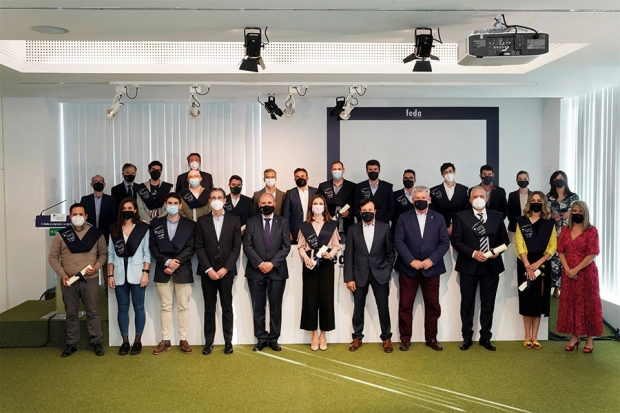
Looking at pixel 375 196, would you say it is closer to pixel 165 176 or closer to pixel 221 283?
pixel 221 283

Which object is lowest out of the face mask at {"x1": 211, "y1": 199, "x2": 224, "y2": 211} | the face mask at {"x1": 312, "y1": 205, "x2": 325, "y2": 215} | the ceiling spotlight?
the face mask at {"x1": 312, "y1": 205, "x2": 325, "y2": 215}

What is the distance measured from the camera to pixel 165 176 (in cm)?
878

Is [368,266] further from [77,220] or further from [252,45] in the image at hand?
[77,220]

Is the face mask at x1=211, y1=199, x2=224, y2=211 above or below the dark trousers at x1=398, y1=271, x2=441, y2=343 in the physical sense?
above

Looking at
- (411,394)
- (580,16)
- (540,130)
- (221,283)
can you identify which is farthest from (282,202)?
(540,130)

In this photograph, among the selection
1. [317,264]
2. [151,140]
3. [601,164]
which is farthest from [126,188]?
[601,164]

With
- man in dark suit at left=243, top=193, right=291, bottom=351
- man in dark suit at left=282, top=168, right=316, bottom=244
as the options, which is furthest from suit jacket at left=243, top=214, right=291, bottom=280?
man in dark suit at left=282, top=168, right=316, bottom=244

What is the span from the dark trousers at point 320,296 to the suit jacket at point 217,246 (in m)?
0.76

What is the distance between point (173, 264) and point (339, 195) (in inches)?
92.3

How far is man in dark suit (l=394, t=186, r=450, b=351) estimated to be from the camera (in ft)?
19.2

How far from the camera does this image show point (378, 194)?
7.14m

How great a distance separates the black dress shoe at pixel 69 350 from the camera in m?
5.83

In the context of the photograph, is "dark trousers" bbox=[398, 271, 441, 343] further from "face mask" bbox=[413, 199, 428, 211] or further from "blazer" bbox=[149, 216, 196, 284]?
"blazer" bbox=[149, 216, 196, 284]

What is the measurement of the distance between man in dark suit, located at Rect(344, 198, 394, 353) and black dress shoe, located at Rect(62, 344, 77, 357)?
2.82 meters
